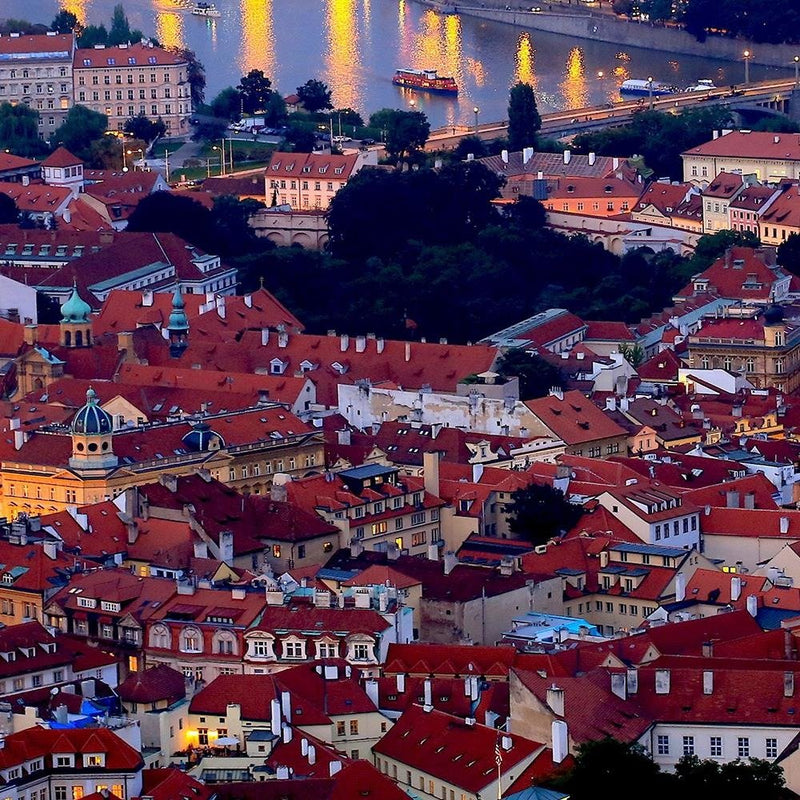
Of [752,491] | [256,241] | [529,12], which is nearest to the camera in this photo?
[752,491]

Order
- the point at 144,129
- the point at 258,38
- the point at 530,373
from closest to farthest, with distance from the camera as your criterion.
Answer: the point at 530,373 → the point at 144,129 → the point at 258,38

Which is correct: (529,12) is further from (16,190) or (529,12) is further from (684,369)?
(684,369)

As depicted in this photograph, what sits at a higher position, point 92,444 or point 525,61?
point 92,444

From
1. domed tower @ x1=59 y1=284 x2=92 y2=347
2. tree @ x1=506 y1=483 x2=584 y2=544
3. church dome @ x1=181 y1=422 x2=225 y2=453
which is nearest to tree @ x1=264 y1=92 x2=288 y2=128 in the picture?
domed tower @ x1=59 y1=284 x2=92 y2=347

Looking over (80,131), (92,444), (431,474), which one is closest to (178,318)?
(92,444)

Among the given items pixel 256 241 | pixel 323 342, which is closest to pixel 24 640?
pixel 323 342

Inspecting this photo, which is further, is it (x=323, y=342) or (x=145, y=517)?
(x=323, y=342)

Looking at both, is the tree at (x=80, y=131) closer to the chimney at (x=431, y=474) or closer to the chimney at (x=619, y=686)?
the chimney at (x=431, y=474)

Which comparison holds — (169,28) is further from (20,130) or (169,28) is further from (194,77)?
(20,130)
